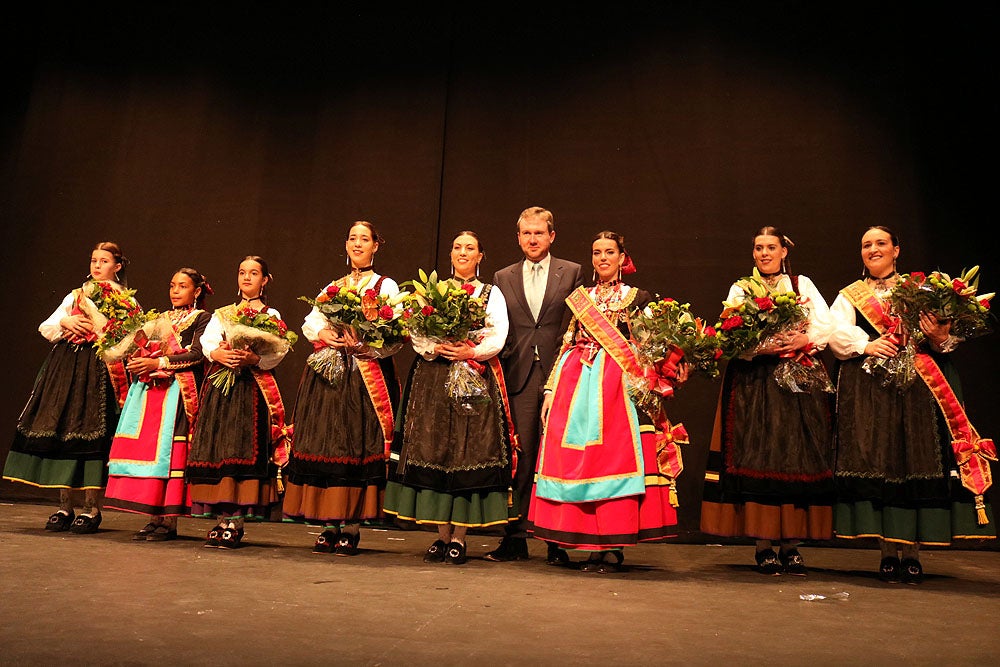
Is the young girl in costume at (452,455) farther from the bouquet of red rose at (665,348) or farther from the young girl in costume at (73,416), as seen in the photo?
the young girl in costume at (73,416)

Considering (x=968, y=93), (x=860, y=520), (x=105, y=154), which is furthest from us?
(x=105, y=154)

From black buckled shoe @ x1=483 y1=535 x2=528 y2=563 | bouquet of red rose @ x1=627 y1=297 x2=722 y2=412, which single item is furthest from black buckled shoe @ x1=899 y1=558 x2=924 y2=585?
black buckled shoe @ x1=483 y1=535 x2=528 y2=563

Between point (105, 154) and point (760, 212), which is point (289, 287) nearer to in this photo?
point (105, 154)

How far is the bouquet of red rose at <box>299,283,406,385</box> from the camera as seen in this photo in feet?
12.4

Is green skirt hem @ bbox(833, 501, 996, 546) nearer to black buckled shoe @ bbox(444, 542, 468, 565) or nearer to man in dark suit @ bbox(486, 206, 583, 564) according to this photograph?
man in dark suit @ bbox(486, 206, 583, 564)

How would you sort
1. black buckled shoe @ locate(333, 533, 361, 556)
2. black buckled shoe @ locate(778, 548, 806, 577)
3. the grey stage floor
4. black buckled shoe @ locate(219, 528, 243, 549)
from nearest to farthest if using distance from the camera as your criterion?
1. the grey stage floor
2. black buckled shoe @ locate(778, 548, 806, 577)
3. black buckled shoe @ locate(333, 533, 361, 556)
4. black buckled shoe @ locate(219, 528, 243, 549)

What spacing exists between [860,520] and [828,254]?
2.02 metres

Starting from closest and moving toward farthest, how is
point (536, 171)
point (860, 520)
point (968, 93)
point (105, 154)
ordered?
point (860, 520)
point (968, 93)
point (536, 171)
point (105, 154)

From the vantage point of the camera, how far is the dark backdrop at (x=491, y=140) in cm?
508

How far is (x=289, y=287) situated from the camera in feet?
18.4

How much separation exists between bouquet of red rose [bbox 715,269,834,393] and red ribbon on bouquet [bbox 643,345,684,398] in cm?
21

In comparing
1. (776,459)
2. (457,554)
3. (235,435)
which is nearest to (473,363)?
(457,554)

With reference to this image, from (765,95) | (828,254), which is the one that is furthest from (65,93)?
(828,254)

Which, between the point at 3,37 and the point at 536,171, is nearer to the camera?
the point at 536,171
